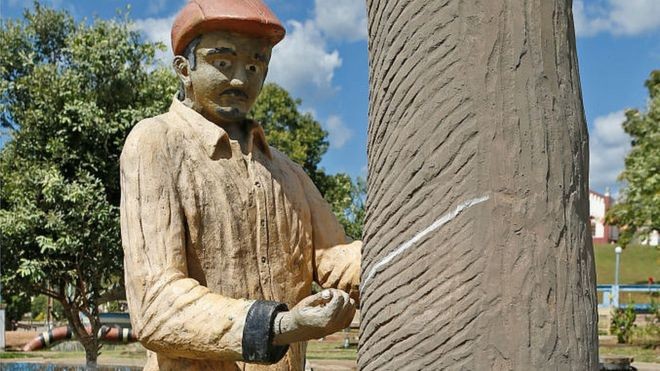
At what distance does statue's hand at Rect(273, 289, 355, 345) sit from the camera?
7.84 feet

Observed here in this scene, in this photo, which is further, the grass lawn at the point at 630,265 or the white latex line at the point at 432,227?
the grass lawn at the point at 630,265

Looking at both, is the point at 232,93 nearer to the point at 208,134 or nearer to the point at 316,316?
the point at 208,134

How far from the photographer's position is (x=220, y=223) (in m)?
2.88

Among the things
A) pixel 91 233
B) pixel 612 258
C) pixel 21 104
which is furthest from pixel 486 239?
pixel 612 258

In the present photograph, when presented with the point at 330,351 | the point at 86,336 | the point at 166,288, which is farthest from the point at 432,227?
the point at 330,351

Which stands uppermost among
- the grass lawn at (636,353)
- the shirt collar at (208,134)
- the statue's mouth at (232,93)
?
the statue's mouth at (232,93)

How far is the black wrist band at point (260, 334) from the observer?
245 cm

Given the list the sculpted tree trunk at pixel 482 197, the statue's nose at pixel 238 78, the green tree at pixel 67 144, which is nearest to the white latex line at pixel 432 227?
the sculpted tree trunk at pixel 482 197

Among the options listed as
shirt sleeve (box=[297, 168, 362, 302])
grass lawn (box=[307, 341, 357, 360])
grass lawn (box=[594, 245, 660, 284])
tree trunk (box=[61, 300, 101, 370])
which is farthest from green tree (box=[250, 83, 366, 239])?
grass lawn (box=[594, 245, 660, 284])

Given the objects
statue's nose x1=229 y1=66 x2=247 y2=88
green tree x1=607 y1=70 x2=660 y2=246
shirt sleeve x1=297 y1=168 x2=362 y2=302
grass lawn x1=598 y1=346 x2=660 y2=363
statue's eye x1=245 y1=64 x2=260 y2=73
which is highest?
green tree x1=607 y1=70 x2=660 y2=246

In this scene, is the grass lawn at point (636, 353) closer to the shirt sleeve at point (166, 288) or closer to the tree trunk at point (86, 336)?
the tree trunk at point (86, 336)

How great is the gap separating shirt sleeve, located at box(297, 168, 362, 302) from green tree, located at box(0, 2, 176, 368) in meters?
7.42

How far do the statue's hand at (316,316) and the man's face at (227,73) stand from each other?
2.91 ft

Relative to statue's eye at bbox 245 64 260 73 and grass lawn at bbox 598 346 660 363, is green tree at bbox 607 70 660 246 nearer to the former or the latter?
grass lawn at bbox 598 346 660 363
